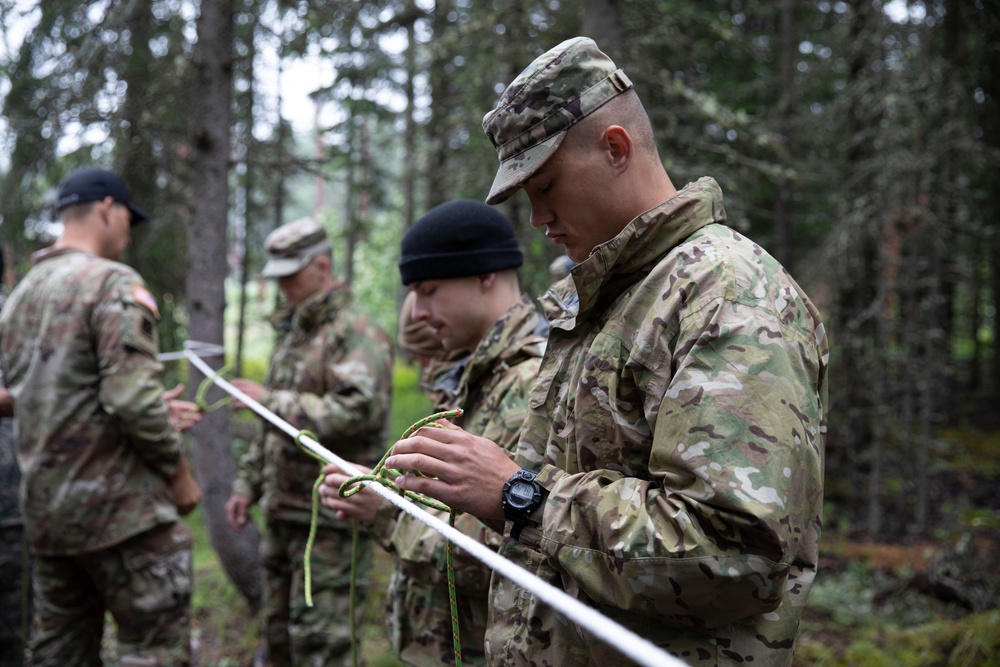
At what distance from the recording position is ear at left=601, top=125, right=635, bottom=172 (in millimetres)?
1705

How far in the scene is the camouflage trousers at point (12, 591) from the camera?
420 centimetres

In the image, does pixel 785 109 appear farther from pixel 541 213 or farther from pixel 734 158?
pixel 541 213

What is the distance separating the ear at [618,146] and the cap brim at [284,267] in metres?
3.26

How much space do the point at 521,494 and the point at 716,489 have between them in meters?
0.43

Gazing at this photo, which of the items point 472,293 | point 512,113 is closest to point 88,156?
point 472,293

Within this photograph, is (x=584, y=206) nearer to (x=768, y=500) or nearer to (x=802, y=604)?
(x=768, y=500)

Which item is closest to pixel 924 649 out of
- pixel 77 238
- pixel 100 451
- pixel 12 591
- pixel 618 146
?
pixel 618 146

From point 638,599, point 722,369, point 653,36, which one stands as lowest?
point 638,599

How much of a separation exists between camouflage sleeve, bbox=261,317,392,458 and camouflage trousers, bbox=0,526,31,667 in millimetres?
1585

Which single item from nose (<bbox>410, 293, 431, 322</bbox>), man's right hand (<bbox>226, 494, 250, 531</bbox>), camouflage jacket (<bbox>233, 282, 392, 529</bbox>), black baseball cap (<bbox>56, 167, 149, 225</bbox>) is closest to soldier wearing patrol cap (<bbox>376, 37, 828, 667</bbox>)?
nose (<bbox>410, 293, 431, 322</bbox>)

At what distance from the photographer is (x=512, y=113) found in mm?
1748

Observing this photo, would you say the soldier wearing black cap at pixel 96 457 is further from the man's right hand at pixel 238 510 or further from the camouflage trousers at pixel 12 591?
the man's right hand at pixel 238 510

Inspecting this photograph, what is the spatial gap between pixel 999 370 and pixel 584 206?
16772 millimetres

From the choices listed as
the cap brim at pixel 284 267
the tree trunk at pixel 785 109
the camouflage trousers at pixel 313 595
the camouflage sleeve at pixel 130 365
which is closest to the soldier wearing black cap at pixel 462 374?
the camouflage sleeve at pixel 130 365
